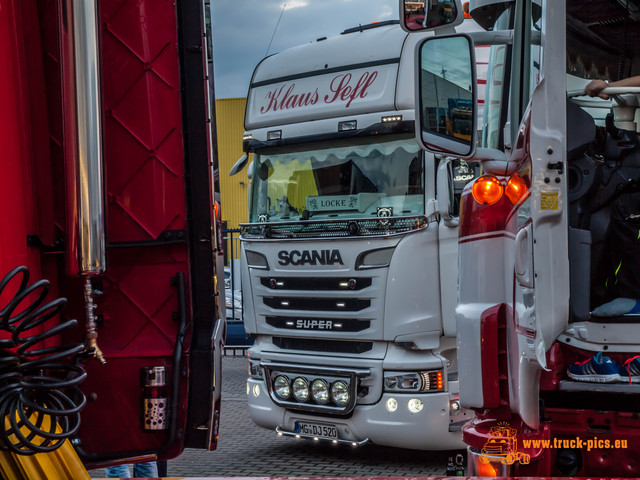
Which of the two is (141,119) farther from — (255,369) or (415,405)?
(255,369)

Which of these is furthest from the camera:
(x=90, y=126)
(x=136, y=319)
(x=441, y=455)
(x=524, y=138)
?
(x=441, y=455)

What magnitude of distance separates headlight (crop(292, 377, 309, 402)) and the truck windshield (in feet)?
4.85

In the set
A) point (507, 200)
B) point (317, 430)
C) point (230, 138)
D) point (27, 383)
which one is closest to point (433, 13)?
point (507, 200)

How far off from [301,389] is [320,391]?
0.22 metres

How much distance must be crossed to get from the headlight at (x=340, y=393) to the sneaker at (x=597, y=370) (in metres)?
4.04

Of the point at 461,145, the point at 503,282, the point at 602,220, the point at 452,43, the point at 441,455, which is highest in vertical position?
the point at 452,43

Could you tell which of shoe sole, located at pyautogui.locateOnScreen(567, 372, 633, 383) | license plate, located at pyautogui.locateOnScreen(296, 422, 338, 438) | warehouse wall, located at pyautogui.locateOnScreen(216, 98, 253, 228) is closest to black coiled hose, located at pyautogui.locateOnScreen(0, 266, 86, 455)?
shoe sole, located at pyautogui.locateOnScreen(567, 372, 633, 383)

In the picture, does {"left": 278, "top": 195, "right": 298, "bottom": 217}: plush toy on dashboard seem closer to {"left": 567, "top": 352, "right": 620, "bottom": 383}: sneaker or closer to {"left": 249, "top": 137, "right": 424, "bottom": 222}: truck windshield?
{"left": 249, "top": 137, "right": 424, "bottom": 222}: truck windshield

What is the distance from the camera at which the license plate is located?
296 inches

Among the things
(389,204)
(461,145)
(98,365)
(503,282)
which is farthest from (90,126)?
(389,204)

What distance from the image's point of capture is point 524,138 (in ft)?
12.1

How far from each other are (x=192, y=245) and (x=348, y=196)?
382 cm

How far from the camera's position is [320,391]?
7.56 metres

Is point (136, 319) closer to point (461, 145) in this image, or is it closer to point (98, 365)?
point (98, 365)
